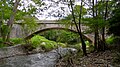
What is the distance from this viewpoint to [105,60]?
16.1 feet

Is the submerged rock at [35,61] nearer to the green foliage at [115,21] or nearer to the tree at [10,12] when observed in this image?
the green foliage at [115,21]

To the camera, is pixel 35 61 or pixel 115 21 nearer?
pixel 35 61

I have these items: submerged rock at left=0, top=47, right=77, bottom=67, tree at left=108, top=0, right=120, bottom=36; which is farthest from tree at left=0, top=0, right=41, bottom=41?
tree at left=108, top=0, right=120, bottom=36

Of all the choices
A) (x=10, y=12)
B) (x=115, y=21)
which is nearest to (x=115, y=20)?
(x=115, y=21)

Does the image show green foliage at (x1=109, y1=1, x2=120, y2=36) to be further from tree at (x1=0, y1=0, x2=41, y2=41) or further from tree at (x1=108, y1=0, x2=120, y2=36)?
tree at (x1=0, y1=0, x2=41, y2=41)

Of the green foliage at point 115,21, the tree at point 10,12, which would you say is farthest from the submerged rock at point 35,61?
the tree at point 10,12

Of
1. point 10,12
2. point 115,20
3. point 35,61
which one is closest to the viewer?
point 35,61

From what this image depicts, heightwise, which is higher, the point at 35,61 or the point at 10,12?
the point at 10,12

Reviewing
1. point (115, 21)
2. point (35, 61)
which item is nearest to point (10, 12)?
point (35, 61)

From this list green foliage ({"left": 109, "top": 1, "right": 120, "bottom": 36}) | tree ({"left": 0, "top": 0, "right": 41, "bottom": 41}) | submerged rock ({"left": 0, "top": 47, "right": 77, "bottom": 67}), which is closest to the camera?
submerged rock ({"left": 0, "top": 47, "right": 77, "bottom": 67})

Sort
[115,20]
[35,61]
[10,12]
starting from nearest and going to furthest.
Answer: [35,61], [115,20], [10,12]

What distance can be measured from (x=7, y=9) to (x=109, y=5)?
3.82m

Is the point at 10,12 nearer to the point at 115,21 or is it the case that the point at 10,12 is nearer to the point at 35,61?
the point at 35,61

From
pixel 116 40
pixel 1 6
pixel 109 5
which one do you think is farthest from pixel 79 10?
pixel 1 6
